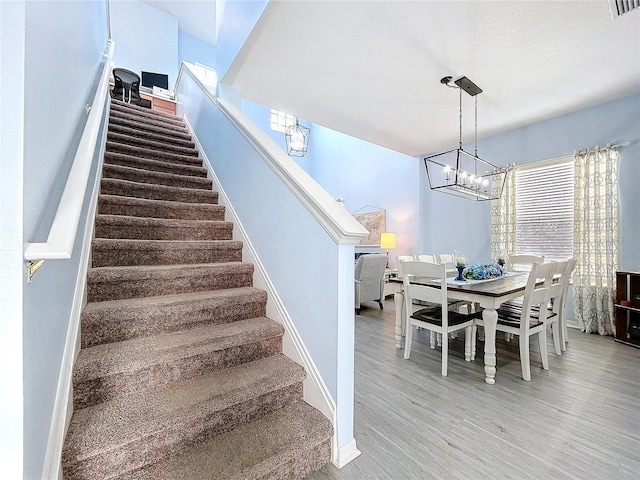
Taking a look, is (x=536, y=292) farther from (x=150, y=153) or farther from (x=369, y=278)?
(x=150, y=153)

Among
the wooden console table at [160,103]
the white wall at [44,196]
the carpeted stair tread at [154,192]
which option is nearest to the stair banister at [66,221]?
the white wall at [44,196]

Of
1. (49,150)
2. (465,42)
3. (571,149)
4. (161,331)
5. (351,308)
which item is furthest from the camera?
(571,149)

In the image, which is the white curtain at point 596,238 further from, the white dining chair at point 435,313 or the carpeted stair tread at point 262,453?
the carpeted stair tread at point 262,453

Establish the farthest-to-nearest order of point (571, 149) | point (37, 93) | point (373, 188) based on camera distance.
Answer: point (373, 188) → point (571, 149) → point (37, 93)

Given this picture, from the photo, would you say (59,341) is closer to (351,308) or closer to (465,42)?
(351,308)

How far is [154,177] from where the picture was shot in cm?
268

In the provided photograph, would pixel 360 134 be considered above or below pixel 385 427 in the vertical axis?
above

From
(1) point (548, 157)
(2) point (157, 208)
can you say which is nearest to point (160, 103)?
(2) point (157, 208)

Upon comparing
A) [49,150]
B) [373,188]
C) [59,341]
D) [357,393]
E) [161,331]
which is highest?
[373,188]

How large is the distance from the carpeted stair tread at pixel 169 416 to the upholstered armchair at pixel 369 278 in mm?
2770

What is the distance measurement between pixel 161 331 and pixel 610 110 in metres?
4.98

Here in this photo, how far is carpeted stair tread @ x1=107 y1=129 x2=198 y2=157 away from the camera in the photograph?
3.11m

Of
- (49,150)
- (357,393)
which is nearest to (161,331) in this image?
(49,150)

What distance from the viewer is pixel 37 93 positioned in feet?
2.88
